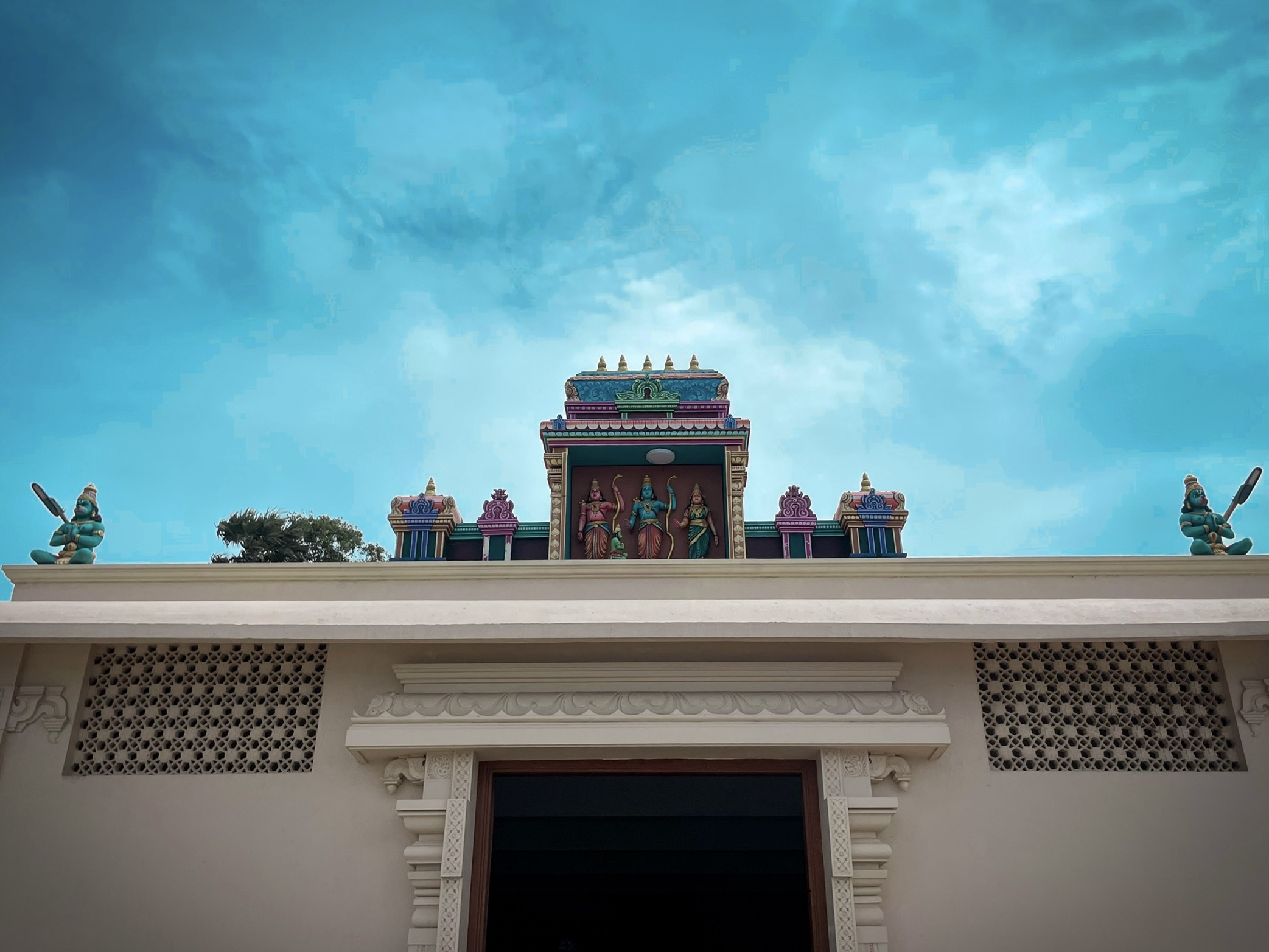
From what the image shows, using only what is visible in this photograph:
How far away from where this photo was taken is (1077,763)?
5742mm

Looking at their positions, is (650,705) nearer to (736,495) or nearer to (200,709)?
(200,709)

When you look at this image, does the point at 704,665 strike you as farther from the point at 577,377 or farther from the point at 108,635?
the point at 577,377

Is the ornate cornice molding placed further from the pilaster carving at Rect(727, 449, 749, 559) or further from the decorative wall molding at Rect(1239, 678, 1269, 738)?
the pilaster carving at Rect(727, 449, 749, 559)

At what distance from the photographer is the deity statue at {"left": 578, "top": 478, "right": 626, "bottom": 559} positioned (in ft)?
39.0

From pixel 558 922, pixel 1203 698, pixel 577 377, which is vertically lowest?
pixel 558 922

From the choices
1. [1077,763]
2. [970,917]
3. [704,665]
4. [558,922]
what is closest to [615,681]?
[704,665]

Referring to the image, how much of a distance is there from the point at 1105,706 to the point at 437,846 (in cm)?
384

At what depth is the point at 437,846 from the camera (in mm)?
5406

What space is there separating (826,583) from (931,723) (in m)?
1.28

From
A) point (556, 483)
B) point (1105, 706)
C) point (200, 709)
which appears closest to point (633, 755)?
point (200, 709)

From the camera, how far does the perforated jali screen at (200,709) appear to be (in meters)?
5.84

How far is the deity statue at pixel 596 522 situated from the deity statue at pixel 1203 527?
19.9 ft

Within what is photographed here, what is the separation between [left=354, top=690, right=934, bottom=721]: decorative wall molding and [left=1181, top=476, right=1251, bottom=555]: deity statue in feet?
10.3

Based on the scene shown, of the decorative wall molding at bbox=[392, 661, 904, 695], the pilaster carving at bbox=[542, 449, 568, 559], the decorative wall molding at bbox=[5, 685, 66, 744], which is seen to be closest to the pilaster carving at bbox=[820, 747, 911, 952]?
the decorative wall molding at bbox=[392, 661, 904, 695]
